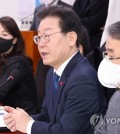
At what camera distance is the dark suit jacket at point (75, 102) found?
148cm

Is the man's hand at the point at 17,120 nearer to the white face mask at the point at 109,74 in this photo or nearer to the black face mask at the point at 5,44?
the white face mask at the point at 109,74

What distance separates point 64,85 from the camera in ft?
5.25

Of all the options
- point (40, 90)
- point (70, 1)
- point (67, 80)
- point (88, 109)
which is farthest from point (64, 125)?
point (70, 1)

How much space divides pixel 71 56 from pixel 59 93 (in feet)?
0.63

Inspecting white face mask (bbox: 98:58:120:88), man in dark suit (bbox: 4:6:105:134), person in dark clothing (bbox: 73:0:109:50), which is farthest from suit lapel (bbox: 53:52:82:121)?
person in dark clothing (bbox: 73:0:109:50)

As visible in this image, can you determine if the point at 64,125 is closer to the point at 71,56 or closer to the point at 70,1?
the point at 71,56

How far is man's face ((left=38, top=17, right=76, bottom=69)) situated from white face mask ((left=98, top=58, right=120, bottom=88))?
19 centimetres

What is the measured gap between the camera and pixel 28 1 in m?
5.21

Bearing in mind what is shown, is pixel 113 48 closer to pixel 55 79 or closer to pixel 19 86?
pixel 55 79

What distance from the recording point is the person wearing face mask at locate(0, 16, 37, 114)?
Result: 236cm

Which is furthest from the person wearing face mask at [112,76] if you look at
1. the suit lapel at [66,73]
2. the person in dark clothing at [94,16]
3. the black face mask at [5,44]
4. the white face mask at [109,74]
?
the person in dark clothing at [94,16]

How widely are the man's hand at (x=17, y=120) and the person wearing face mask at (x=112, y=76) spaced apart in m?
0.33

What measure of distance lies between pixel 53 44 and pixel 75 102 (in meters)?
0.30

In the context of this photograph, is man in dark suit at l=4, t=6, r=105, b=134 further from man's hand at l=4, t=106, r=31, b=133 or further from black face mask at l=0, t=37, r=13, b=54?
black face mask at l=0, t=37, r=13, b=54
